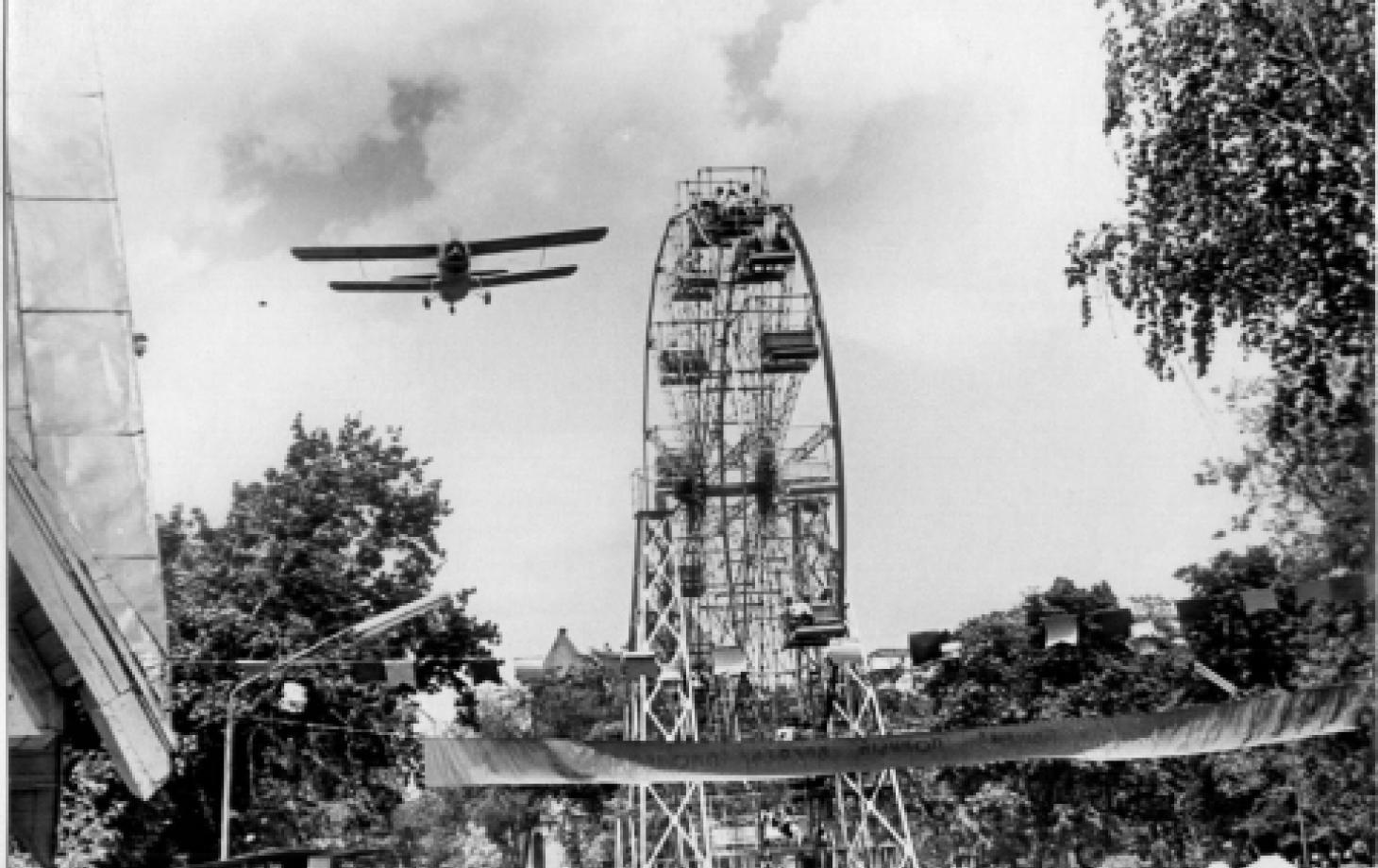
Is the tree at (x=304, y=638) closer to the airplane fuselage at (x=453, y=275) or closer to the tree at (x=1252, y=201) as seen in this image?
the airplane fuselage at (x=453, y=275)

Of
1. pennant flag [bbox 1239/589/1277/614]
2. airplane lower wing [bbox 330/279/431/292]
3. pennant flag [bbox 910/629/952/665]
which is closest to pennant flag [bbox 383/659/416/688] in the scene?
airplane lower wing [bbox 330/279/431/292]

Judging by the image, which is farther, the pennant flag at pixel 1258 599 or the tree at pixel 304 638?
the tree at pixel 304 638

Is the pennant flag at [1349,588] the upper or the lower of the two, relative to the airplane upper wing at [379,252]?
lower

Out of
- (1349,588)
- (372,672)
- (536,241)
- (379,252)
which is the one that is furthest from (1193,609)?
(379,252)

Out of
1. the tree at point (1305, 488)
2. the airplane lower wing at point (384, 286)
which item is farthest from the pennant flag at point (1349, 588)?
the airplane lower wing at point (384, 286)

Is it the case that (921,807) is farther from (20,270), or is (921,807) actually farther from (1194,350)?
(20,270)

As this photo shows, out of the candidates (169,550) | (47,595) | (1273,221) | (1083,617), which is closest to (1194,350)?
(1273,221)
